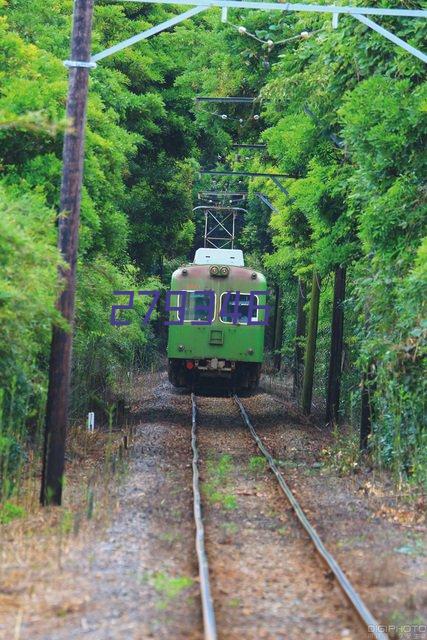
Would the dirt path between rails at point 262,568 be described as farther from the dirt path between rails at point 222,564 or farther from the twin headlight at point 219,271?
the twin headlight at point 219,271

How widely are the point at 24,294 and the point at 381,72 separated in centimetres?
783

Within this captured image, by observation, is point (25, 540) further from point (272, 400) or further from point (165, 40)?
point (165, 40)

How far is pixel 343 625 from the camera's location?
8.12 metres

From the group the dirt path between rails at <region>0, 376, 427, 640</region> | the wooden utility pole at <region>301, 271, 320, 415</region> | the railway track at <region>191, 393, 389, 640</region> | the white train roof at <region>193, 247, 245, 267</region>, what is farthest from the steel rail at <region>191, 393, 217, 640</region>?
the white train roof at <region>193, 247, 245, 267</region>

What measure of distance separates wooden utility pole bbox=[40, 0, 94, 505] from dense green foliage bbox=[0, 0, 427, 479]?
406 mm

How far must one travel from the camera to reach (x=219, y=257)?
29594mm

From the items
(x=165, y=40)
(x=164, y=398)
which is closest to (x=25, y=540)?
(x=164, y=398)

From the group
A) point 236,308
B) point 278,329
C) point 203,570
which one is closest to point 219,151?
point 236,308

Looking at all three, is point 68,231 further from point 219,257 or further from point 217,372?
point 217,372

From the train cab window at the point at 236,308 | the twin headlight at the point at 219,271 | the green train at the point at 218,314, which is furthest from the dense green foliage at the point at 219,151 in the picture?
the twin headlight at the point at 219,271

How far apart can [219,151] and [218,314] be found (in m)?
8.65

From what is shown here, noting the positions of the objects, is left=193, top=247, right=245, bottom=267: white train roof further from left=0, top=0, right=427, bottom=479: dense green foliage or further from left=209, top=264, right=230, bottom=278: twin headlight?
left=0, top=0, right=427, bottom=479: dense green foliage

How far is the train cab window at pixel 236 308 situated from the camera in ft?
92.9

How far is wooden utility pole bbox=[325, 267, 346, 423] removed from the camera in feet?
82.4
